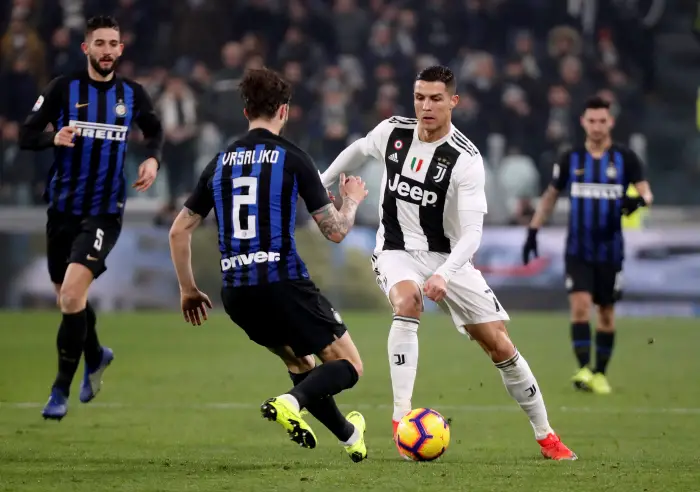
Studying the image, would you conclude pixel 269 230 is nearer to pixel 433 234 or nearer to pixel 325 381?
pixel 325 381

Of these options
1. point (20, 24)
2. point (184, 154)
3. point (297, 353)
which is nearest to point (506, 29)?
point (184, 154)

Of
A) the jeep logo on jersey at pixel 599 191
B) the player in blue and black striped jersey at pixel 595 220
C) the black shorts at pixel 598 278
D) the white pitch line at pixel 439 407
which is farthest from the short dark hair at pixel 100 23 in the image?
the black shorts at pixel 598 278

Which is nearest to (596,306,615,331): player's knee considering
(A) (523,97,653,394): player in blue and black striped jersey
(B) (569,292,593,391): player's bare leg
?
(A) (523,97,653,394): player in blue and black striped jersey

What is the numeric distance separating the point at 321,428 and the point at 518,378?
76.5 inches

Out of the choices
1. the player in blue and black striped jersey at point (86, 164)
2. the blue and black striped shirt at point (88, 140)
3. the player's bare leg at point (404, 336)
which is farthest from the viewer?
the blue and black striped shirt at point (88, 140)

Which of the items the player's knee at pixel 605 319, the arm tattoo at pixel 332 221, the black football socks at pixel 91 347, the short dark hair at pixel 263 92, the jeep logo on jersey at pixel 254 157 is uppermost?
the short dark hair at pixel 263 92

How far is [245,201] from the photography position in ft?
18.6

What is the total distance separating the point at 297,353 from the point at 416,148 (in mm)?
1510

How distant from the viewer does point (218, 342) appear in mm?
13891

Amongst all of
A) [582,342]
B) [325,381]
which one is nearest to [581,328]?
[582,342]

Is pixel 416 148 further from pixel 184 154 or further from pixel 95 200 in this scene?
pixel 184 154

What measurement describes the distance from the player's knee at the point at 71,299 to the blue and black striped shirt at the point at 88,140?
0.53 m

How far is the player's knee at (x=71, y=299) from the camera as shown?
24.3 ft

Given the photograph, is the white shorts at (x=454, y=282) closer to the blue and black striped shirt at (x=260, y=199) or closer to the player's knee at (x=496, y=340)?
the player's knee at (x=496, y=340)
